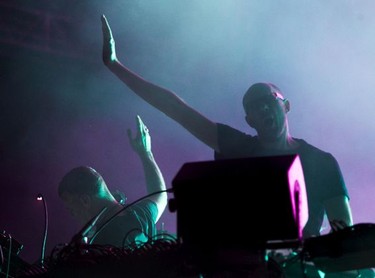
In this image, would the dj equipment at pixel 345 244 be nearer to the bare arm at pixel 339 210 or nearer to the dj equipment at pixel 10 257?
the bare arm at pixel 339 210

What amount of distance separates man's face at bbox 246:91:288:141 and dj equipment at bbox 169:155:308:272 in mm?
867

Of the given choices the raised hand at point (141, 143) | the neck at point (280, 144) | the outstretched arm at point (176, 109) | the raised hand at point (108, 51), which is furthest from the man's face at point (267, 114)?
the raised hand at point (141, 143)

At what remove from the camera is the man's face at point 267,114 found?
6.84ft

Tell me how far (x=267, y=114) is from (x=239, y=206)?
3.26 feet

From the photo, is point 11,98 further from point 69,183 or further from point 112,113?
point 69,183

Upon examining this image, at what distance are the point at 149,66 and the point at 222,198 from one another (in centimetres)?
391

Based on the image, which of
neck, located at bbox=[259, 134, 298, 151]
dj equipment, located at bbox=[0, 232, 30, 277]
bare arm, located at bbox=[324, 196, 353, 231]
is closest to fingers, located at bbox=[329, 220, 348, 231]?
bare arm, located at bbox=[324, 196, 353, 231]

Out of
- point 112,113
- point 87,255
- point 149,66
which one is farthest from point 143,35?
point 87,255

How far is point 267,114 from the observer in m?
2.10

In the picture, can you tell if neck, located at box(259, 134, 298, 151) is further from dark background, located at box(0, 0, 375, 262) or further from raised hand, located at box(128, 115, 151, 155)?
dark background, located at box(0, 0, 375, 262)

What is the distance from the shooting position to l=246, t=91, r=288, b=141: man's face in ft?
6.84

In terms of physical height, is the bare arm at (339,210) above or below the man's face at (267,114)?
below

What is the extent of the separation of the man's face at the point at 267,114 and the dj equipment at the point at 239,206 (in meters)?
0.87

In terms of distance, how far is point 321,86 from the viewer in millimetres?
4230
